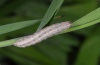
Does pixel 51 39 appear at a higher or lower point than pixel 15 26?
lower

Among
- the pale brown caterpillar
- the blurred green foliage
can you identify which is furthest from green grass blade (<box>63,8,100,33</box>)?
the blurred green foliage

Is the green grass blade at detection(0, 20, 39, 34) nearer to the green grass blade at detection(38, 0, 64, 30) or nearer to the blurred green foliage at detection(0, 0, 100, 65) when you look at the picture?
the green grass blade at detection(38, 0, 64, 30)

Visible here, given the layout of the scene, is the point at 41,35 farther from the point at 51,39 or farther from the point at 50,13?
the point at 51,39

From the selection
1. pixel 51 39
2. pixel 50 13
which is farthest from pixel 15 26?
pixel 51 39

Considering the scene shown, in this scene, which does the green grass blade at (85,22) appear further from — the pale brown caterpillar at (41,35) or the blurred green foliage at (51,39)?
the blurred green foliage at (51,39)

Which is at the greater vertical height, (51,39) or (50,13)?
(50,13)

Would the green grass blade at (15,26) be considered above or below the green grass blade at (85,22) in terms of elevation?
above

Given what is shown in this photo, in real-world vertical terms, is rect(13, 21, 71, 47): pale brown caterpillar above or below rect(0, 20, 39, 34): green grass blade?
below

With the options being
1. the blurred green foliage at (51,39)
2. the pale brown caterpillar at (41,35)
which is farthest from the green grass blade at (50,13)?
the blurred green foliage at (51,39)

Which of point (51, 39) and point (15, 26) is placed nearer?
point (15, 26)

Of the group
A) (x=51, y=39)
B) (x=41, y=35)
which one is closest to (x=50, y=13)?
(x=41, y=35)

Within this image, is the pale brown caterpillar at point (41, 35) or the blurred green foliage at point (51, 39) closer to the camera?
the pale brown caterpillar at point (41, 35)
